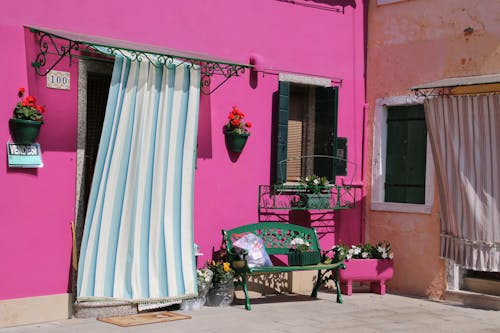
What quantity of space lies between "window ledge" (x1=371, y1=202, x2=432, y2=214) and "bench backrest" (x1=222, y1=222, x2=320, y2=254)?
4.13 feet

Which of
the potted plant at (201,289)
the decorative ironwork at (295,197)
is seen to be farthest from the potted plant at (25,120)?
the decorative ironwork at (295,197)

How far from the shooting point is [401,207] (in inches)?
384

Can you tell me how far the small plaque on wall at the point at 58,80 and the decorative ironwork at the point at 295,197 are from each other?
279 cm

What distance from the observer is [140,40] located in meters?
8.06

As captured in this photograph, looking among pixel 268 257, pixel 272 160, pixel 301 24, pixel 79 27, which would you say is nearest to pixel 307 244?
pixel 268 257

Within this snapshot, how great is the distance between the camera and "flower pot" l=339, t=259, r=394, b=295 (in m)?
9.32

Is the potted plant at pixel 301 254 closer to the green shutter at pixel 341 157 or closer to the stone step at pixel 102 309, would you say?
the green shutter at pixel 341 157

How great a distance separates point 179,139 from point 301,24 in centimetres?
287

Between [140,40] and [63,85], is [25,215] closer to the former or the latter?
[63,85]

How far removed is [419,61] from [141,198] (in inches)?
170

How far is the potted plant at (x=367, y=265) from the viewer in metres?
9.32

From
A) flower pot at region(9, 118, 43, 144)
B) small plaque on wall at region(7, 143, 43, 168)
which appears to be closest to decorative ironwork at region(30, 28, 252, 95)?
flower pot at region(9, 118, 43, 144)

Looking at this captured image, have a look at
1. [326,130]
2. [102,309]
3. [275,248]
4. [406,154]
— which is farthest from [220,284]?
[406,154]

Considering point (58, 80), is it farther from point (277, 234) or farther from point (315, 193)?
point (315, 193)
